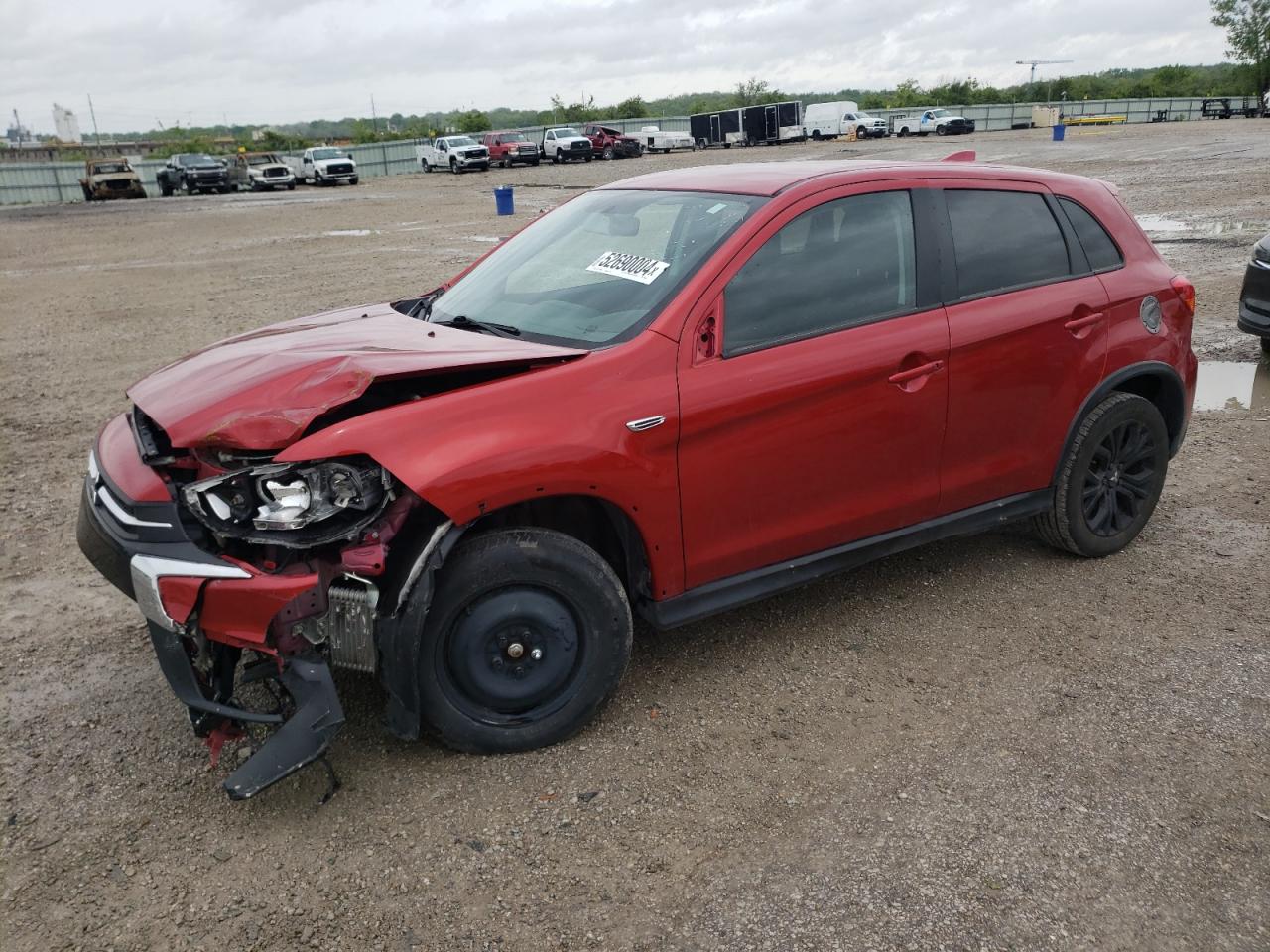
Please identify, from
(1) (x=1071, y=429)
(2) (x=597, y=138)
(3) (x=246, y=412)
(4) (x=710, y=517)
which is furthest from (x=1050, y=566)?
(2) (x=597, y=138)

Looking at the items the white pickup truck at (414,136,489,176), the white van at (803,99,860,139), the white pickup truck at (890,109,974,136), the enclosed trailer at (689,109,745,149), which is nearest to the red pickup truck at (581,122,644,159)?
the white pickup truck at (414,136,489,176)

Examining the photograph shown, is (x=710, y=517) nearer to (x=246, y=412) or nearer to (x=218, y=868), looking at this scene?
(x=246, y=412)

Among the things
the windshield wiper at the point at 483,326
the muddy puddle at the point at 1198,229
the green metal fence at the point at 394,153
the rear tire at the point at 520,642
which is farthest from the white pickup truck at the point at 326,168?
the rear tire at the point at 520,642

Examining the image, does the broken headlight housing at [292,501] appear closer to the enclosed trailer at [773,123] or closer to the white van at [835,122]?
the enclosed trailer at [773,123]

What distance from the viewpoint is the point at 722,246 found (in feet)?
11.7

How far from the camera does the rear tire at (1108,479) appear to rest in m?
4.48

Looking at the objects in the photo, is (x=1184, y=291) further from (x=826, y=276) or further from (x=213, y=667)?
(x=213, y=667)

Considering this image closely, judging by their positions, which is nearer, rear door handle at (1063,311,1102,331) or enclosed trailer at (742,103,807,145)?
rear door handle at (1063,311,1102,331)

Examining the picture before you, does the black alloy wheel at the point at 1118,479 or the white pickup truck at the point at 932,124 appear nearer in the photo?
the black alloy wheel at the point at 1118,479

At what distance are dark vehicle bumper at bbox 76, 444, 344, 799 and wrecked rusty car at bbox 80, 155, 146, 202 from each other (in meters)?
41.2

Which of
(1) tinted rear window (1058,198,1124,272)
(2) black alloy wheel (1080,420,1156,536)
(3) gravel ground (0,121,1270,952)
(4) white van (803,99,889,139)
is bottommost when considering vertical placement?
(3) gravel ground (0,121,1270,952)

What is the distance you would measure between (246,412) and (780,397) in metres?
1.73

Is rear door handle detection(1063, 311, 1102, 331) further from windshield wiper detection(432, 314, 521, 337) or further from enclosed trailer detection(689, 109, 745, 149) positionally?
enclosed trailer detection(689, 109, 745, 149)

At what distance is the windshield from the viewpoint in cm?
359
